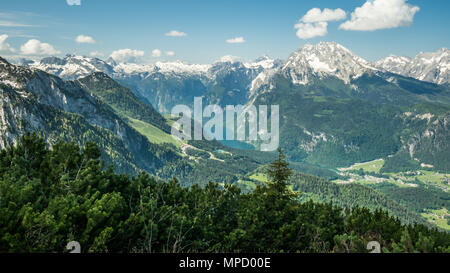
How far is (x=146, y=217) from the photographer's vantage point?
18609 mm

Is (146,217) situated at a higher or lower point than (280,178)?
higher

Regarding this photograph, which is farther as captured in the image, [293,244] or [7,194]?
[293,244]

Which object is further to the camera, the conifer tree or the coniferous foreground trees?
the conifer tree

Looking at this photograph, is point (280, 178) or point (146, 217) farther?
point (280, 178)

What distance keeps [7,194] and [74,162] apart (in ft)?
35.8

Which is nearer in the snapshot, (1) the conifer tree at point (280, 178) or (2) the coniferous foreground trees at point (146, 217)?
A: (2) the coniferous foreground trees at point (146, 217)

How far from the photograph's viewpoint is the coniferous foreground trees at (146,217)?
13.8 meters

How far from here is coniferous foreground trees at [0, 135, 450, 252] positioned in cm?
1384
